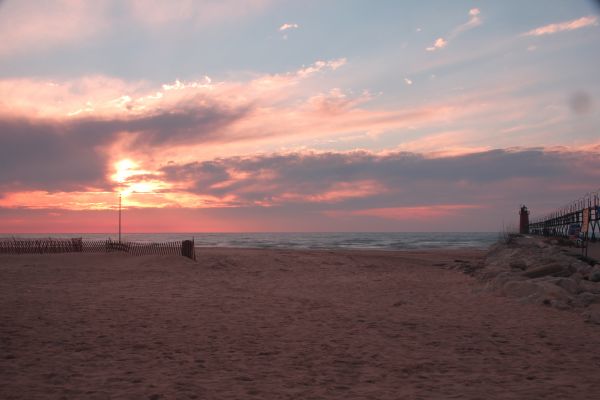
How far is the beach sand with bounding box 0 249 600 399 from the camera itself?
6134 millimetres

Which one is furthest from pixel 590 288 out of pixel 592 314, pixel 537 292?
pixel 592 314

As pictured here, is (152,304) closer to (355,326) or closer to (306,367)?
(355,326)

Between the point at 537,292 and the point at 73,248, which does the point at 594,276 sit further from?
the point at 73,248

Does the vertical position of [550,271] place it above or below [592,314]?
above

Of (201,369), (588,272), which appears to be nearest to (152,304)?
(201,369)

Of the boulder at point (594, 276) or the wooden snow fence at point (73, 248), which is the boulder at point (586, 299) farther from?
the wooden snow fence at point (73, 248)

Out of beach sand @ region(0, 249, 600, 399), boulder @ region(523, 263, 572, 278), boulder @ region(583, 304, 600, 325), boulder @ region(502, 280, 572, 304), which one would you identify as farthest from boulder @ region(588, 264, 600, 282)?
boulder @ region(583, 304, 600, 325)

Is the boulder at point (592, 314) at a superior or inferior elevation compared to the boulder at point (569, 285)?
inferior

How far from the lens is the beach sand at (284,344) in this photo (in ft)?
20.1

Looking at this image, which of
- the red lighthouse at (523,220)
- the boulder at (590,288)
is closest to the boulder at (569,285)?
the boulder at (590,288)

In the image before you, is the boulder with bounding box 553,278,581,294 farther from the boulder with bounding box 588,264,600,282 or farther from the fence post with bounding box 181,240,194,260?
the fence post with bounding box 181,240,194,260

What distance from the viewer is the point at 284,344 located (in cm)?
848

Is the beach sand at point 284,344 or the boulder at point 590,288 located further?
the boulder at point 590,288

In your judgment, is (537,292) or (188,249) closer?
(537,292)
